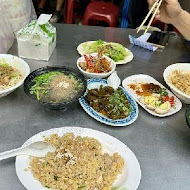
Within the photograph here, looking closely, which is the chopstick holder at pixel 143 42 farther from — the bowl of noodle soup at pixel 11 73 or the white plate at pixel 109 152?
the white plate at pixel 109 152

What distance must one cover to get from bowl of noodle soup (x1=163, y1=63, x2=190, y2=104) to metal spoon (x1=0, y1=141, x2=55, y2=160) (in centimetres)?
64

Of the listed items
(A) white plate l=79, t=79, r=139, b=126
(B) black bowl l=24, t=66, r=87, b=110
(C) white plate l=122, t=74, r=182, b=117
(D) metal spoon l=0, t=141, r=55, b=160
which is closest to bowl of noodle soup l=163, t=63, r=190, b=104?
(C) white plate l=122, t=74, r=182, b=117

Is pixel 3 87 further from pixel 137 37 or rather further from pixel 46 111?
pixel 137 37

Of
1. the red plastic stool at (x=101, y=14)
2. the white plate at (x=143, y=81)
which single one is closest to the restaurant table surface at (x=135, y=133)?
the white plate at (x=143, y=81)

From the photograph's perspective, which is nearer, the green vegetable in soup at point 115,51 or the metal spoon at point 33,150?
the metal spoon at point 33,150

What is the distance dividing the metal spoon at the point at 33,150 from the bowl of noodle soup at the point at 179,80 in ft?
2.10

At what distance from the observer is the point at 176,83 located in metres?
1.51

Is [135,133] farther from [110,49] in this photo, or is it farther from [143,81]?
[110,49]

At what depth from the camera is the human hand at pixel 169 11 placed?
1.85 m

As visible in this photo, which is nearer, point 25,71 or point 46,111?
point 46,111

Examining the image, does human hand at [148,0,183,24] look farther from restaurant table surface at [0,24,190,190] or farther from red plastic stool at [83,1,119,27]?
red plastic stool at [83,1,119,27]

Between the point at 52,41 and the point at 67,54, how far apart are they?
0.12 m

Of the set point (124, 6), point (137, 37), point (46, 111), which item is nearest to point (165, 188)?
point (46, 111)

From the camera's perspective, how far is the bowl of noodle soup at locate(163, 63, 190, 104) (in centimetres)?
144
